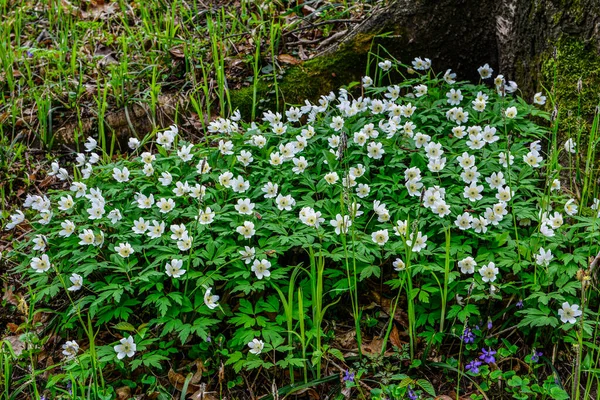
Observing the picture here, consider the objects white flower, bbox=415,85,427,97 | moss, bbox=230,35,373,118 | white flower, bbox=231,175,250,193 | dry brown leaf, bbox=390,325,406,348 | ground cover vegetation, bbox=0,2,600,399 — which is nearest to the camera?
ground cover vegetation, bbox=0,2,600,399

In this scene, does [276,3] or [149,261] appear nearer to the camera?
[149,261]

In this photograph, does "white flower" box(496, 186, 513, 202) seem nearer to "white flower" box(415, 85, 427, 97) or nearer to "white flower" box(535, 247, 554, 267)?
"white flower" box(535, 247, 554, 267)

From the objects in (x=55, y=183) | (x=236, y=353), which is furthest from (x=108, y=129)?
(x=236, y=353)

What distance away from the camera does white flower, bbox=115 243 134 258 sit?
9.10 ft

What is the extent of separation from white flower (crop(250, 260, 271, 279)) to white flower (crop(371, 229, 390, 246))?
494 mm

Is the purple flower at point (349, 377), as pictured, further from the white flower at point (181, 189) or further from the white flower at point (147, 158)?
the white flower at point (147, 158)

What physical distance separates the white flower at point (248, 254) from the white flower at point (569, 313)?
132cm

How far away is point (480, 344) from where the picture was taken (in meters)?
2.66

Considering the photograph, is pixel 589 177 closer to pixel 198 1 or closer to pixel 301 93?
pixel 301 93

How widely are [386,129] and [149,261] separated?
4.83 feet

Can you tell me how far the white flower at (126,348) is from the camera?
8.37 ft

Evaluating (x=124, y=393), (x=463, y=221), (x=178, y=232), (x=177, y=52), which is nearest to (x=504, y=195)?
(x=463, y=221)

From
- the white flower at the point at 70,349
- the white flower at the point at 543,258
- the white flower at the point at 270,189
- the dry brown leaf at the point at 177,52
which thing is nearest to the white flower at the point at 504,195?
the white flower at the point at 543,258

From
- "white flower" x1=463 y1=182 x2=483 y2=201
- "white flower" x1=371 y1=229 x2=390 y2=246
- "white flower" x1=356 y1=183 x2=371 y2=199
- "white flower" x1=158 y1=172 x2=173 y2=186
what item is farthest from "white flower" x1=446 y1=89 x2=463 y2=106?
"white flower" x1=158 y1=172 x2=173 y2=186
